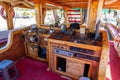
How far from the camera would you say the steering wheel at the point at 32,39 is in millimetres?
2992

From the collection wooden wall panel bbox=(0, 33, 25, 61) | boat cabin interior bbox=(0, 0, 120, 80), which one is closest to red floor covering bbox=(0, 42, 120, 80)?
boat cabin interior bbox=(0, 0, 120, 80)

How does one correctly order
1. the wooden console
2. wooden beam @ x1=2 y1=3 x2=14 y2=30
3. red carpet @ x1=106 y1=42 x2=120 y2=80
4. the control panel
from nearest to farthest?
1. the wooden console
2. the control panel
3. red carpet @ x1=106 y1=42 x2=120 y2=80
4. wooden beam @ x1=2 y1=3 x2=14 y2=30

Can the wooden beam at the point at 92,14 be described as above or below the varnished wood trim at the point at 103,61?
above

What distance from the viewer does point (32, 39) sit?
9.82 feet

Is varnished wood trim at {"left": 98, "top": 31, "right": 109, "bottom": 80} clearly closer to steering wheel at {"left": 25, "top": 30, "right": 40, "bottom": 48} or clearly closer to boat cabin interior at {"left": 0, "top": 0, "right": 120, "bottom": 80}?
boat cabin interior at {"left": 0, "top": 0, "right": 120, "bottom": 80}

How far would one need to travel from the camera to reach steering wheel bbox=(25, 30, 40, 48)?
2992 mm

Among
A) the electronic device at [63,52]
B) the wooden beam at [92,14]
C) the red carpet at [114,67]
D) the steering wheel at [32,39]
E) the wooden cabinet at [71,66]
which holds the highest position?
the wooden beam at [92,14]

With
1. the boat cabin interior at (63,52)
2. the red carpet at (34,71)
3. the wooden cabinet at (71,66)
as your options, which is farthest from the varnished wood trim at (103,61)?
the red carpet at (34,71)

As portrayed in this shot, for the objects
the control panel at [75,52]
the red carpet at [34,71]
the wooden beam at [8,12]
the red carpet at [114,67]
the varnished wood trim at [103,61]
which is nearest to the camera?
the varnished wood trim at [103,61]

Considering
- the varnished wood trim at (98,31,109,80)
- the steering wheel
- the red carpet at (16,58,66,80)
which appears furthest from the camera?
the steering wheel

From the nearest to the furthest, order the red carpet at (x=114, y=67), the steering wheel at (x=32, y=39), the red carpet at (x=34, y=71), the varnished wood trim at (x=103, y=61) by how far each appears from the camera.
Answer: the varnished wood trim at (x=103, y=61), the red carpet at (x=34, y=71), the red carpet at (x=114, y=67), the steering wheel at (x=32, y=39)

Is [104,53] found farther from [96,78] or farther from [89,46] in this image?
[96,78]

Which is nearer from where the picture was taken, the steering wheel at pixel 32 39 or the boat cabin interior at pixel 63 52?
the boat cabin interior at pixel 63 52

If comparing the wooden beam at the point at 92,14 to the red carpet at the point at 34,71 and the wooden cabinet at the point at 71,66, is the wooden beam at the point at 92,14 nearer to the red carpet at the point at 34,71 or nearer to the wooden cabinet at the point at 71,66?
the wooden cabinet at the point at 71,66
